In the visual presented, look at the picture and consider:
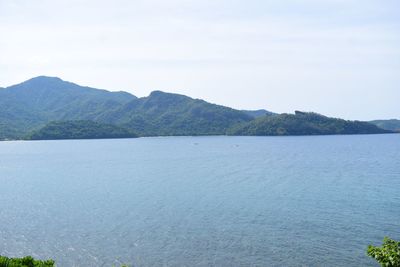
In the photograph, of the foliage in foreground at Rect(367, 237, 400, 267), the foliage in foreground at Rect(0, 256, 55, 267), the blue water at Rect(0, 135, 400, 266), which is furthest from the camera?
the blue water at Rect(0, 135, 400, 266)

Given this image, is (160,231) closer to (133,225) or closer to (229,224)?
(133,225)

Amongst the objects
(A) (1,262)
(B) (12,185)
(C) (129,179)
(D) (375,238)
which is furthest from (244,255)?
(B) (12,185)

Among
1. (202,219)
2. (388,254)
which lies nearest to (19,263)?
(388,254)

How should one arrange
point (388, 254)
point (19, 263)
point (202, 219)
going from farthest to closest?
point (202, 219) → point (19, 263) → point (388, 254)

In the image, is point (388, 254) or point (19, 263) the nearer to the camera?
point (388, 254)

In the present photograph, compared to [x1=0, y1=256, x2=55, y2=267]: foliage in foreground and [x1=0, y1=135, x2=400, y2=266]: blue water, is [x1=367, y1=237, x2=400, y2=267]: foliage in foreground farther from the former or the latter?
[x1=0, y1=135, x2=400, y2=266]: blue water

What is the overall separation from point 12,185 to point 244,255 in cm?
7417

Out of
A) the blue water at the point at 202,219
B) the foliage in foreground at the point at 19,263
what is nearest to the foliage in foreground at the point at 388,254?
the foliage in foreground at the point at 19,263

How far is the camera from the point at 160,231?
2023 inches

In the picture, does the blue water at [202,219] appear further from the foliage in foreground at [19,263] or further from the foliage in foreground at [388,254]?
the foliage in foreground at [388,254]

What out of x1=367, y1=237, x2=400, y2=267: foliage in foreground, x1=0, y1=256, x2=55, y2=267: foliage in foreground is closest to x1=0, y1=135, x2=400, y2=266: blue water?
x1=0, y1=256, x2=55, y2=267: foliage in foreground

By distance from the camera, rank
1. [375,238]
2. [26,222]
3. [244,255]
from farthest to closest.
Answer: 1. [26,222]
2. [375,238]
3. [244,255]

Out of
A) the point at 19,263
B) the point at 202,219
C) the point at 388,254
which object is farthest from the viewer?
the point at 202,219

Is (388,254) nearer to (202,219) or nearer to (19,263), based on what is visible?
(19,263)
